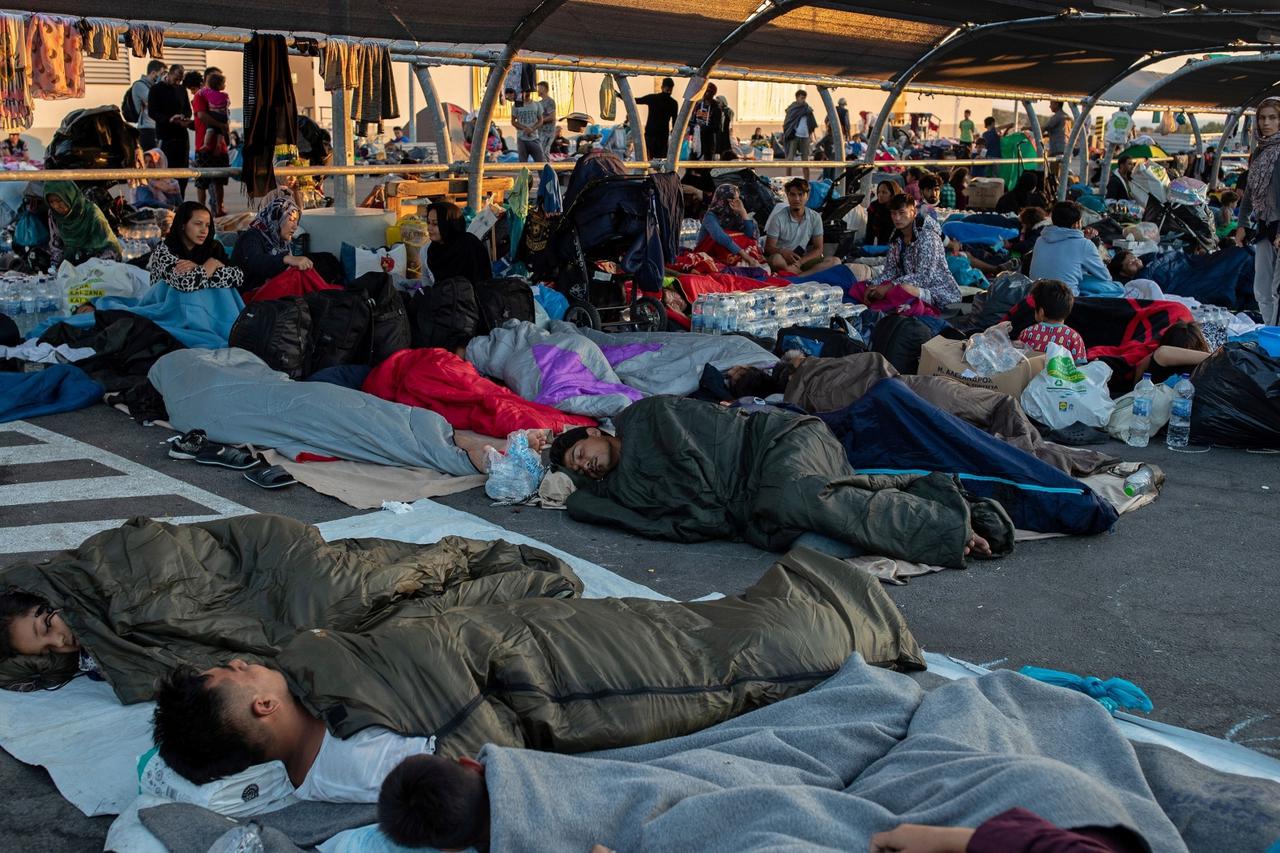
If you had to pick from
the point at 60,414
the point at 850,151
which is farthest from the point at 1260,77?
the point at 60,414

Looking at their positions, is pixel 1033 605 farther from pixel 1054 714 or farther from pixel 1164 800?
pixel 1164 800

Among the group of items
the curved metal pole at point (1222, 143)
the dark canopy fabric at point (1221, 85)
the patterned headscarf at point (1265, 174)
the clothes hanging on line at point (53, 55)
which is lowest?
the patterned headscarf at point (1265, 174)

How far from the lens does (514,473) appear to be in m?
5.69

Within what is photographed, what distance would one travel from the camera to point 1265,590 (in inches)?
186

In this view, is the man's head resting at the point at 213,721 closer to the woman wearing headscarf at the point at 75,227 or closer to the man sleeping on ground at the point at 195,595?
the man sleeping on ground at the point at 195,595

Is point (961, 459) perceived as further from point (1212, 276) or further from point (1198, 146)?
point (1198, 146)

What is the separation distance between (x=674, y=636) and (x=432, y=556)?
109 cm

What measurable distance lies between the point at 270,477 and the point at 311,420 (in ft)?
1.55

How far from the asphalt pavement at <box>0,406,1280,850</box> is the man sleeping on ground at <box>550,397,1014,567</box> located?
11cm

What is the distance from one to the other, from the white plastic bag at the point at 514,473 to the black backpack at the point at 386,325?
1802mm

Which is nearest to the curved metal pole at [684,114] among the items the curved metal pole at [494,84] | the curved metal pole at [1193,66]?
the curved metal pole at [494,84]

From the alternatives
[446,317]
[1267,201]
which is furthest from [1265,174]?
[446,317]

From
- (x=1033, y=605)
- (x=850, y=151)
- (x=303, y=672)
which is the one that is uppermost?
(x=850, y=151)

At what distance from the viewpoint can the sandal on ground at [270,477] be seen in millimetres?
5766
